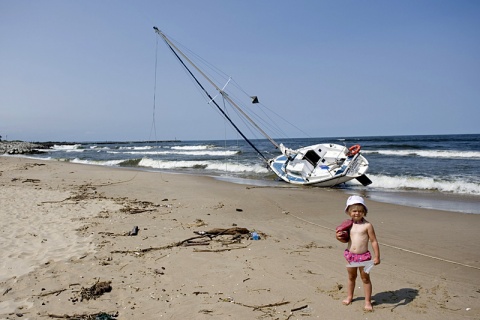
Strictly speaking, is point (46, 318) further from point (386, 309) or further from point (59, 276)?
point (386, 309)

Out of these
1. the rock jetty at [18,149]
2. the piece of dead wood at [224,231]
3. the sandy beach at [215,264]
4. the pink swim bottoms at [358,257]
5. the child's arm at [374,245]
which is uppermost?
the rock jetty at [18,149]

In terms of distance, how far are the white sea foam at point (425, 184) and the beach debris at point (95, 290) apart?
14839mm

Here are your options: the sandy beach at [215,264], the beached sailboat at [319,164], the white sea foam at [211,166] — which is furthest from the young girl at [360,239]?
the white sea foam at [211,166]

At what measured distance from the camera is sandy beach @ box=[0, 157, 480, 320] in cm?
407

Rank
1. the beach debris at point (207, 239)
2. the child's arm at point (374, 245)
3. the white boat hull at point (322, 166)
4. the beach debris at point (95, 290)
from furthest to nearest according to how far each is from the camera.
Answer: the white boat hull at point (322, 166) < the beach debris at point (207, 239) < the beach debris at point (95, 290) < the child's arm at point (374, 245)

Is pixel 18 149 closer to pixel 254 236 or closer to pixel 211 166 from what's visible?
pixel 211 166

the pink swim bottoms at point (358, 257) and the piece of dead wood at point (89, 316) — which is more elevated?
the pink swim bottoms at point (358, 257)

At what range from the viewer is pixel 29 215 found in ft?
27.7

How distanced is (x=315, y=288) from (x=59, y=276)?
3499mm

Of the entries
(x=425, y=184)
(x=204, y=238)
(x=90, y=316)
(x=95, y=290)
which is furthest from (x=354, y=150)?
(x=90, y=316)

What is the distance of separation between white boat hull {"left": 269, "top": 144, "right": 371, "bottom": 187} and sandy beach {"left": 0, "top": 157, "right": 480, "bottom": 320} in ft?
21.2

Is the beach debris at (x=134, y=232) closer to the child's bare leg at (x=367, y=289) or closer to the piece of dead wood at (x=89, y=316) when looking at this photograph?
the piece of dead wood at (x=89, y=316)

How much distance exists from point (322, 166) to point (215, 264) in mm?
13116

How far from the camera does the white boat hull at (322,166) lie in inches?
652
